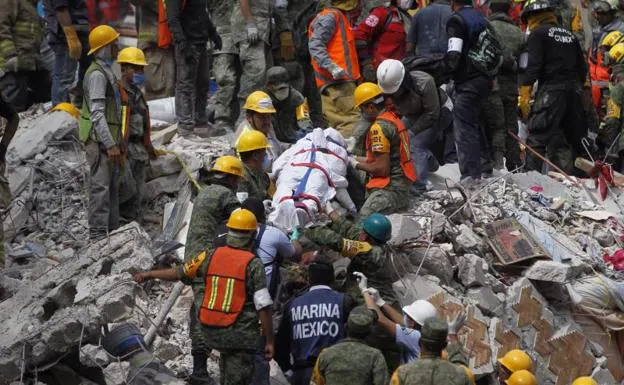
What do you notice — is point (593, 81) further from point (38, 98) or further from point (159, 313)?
point (159, 313)

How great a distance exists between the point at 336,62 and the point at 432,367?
6.51 meters

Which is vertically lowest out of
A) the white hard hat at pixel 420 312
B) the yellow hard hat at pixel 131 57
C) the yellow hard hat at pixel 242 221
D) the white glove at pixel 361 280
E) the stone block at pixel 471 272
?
the stone block at pixel 471 272

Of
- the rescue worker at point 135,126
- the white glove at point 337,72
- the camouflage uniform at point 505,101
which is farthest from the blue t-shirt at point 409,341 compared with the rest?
the white glove at point 337,72

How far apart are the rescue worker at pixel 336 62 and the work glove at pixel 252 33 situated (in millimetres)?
617

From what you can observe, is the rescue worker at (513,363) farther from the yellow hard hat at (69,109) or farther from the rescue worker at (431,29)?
the yellow hard hat at (69,109)

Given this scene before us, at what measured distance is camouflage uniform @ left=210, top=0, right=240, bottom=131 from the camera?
14.9 m

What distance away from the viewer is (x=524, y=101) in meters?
16.5

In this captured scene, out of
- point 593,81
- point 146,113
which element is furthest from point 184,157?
point 593,81

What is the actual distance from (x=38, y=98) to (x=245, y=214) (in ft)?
22.7

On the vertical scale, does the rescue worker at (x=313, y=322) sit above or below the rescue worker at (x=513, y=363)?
above

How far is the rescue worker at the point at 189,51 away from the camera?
572 inches

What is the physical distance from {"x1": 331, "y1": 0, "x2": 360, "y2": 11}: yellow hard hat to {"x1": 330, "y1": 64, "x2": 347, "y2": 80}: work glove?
29.4 inches

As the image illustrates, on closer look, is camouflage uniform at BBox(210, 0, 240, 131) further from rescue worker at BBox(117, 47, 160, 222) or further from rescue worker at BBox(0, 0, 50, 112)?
rescue worker at BBox(0, 0, 50, 112)

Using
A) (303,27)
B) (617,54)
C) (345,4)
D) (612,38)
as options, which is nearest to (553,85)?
(617,54)
